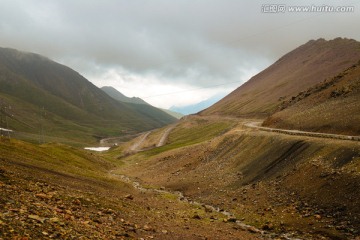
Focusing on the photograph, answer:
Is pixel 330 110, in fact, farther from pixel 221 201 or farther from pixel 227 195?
pixel 221 201

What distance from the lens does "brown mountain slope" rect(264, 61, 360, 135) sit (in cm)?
7369

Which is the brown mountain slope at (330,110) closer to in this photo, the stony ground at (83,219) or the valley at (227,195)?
the valley at (227,195)

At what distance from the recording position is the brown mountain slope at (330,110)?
73688 mm

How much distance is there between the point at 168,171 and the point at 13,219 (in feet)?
263

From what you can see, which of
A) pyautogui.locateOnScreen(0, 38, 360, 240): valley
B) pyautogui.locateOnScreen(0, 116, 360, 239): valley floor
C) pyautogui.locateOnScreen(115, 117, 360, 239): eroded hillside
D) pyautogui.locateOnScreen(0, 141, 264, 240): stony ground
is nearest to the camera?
pyautogui.locateOnScreen(0, 141, 264, 240): stony ground

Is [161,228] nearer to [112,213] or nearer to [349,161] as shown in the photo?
[112,213]

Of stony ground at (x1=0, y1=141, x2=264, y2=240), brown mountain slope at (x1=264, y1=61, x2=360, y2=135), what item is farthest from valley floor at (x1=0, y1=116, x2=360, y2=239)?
brown mountain slope at (x1=264, y1=61, x2=360, y2=135)

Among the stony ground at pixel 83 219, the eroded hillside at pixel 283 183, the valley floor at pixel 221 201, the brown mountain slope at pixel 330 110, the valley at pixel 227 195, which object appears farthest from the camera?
the brown mountain slope at pixel 330 110

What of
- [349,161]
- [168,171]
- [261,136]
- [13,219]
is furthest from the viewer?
[168,171]

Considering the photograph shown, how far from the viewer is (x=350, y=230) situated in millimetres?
35531

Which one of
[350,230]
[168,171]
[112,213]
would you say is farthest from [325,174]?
[168,171]

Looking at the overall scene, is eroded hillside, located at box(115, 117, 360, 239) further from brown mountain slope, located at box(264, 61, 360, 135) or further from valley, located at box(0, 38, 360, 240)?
brown mountain slope, located at box(264, 61, 360, 135)

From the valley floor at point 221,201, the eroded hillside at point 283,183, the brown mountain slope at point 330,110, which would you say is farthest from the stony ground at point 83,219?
the brown mountain slope at point 330,110

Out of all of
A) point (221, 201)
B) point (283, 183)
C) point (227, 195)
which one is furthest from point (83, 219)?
point (227, 195)
